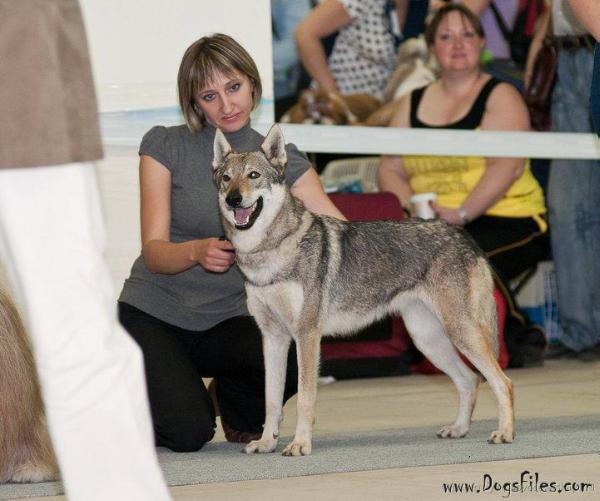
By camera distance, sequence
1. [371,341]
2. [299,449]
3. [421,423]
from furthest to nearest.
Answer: [371,341]
[421,423]
[299,449]

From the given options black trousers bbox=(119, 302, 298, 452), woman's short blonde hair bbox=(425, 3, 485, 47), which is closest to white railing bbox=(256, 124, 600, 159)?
woman's short blonde hair bbox=(425, 3, 485, 47)

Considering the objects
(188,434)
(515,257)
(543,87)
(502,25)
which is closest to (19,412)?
(188,434)

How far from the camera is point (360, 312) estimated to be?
3229 millimetres

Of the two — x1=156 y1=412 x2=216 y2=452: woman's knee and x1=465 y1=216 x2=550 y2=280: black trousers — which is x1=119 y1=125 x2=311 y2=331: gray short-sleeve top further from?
x1=465 y1=216 x2=550 y2=280: black trousers

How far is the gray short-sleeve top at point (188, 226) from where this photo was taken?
10.8ft

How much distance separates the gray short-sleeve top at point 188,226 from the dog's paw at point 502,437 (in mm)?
886

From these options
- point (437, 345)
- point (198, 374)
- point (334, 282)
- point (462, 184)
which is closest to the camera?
point (334, 282)

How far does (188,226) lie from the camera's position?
3318 millimetres

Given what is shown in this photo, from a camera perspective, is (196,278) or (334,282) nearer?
(334,282)

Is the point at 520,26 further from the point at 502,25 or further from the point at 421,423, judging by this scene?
the point at 421,423

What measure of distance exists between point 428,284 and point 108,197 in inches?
58.7

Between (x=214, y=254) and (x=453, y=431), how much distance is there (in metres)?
0.92

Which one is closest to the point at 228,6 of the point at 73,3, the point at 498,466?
the point at 498,466

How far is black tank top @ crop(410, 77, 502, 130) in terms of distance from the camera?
5.08 meters
